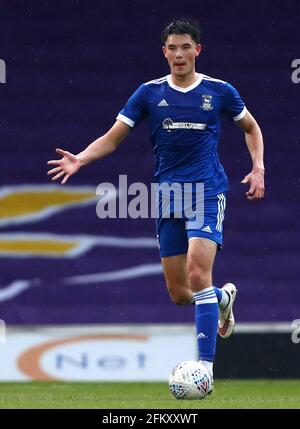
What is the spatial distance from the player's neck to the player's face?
2.1 inches

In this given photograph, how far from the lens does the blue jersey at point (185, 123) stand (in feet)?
26.1

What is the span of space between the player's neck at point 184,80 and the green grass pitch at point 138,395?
1876 millimetres

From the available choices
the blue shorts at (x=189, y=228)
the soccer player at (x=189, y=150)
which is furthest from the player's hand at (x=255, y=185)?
the blue shorts at (x=189, y=228)

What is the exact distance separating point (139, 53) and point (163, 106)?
367 centimetres

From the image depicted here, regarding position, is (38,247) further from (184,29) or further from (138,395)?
(184,29)

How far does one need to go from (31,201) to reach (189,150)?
3.84 meters

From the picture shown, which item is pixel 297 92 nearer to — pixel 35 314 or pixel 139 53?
pixel 139 53

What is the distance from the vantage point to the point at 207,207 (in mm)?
7883

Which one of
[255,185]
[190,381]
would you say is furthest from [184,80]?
[190,381]

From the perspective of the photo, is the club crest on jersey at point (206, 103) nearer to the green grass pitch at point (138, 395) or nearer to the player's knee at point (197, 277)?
the player's knee at point (197, 277)

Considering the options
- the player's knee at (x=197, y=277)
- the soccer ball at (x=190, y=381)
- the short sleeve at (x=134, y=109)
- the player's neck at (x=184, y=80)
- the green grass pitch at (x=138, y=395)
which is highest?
the player's neck at (x=184, y=80)

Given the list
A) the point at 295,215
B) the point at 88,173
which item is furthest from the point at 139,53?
the point at 295,215

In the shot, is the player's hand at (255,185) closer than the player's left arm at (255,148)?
Yes

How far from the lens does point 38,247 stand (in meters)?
11.6
